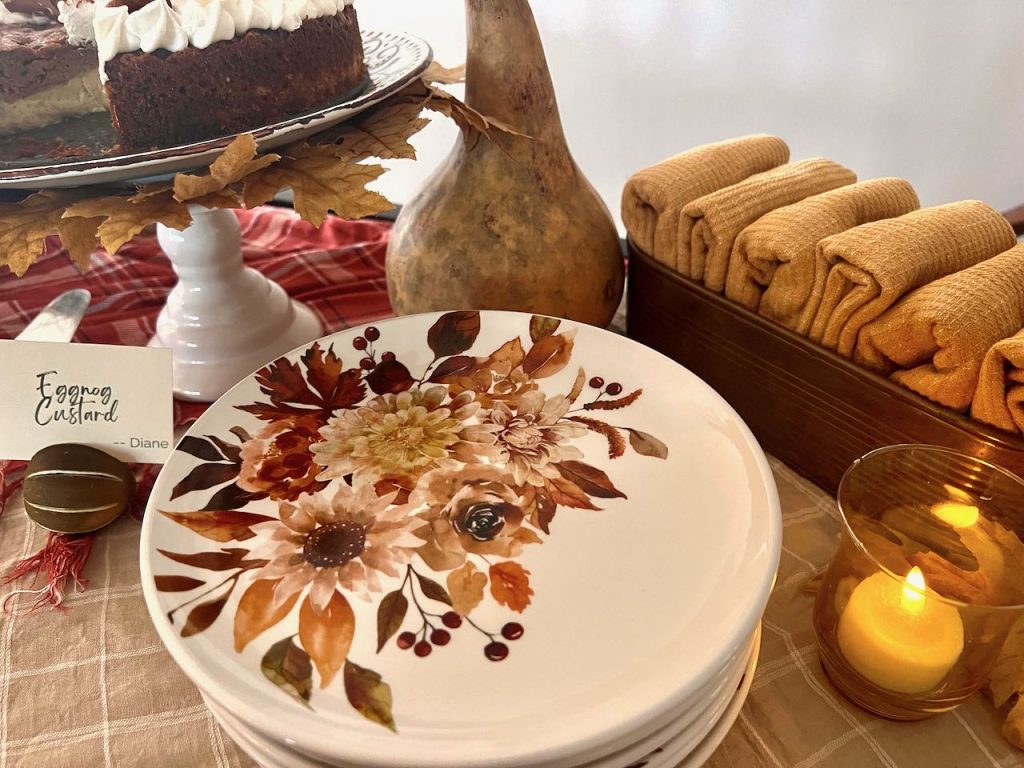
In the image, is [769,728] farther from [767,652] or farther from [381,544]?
[381,544]

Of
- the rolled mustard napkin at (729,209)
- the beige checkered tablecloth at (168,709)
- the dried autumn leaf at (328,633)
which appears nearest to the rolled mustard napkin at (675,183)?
the rolled mustard napkin at (729,209)

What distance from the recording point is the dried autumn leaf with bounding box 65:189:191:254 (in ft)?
1.23

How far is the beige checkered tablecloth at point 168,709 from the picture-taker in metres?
0.37

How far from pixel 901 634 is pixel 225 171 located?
395mm

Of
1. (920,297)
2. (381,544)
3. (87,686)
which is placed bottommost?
(87,686)

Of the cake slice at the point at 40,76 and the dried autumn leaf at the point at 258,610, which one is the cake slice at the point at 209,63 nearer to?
the cake slice at the point at 40,76

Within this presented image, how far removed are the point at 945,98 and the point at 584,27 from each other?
376mm

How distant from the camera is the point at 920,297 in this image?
15.8 inches

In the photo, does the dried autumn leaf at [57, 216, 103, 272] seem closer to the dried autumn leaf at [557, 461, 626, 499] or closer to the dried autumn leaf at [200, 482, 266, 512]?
the dried autumn leaf at [200, 482, 266, 512]

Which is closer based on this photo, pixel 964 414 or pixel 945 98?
pixel 964 414

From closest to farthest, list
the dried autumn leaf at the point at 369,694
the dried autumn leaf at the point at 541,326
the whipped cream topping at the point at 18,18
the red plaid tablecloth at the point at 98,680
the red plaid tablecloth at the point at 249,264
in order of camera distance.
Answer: the dried autumn leaf at the point at 369,694 → the red plaid tablecloth at the point at 98,680 → the dried autumn leaf at the point at 541,326 → the whipped cream topping at the point at 18,18 → the red plaid tablecloth at the point at 249,264

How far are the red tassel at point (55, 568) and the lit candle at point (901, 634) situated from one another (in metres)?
0.44

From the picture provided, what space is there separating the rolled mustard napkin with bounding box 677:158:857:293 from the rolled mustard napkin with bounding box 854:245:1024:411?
0.35 feet

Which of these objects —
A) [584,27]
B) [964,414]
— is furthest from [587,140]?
[964,414]
